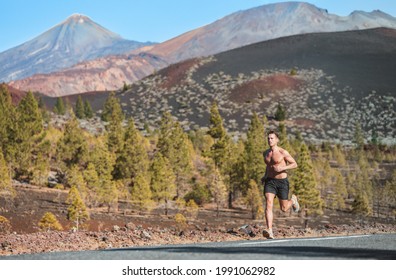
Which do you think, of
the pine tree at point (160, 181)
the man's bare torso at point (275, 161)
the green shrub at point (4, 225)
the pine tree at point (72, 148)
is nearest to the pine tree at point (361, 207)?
the pine tree at point (160, 181)

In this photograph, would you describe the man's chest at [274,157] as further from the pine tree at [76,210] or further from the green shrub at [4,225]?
the pine tree at [76,210]

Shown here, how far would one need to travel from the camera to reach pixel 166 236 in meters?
13.0

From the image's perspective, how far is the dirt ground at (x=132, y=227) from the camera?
11.7 m


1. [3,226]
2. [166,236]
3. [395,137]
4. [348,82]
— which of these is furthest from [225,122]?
[166,236]

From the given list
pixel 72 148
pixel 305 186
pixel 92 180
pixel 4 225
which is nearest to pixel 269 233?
pixel 4 225

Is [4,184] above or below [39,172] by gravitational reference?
below

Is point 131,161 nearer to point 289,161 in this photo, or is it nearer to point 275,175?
point 275,175

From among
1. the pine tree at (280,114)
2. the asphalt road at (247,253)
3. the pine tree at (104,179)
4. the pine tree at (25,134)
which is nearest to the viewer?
the asphalt road at (247,253)

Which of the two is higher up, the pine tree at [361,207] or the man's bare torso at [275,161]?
the man's bare torso at [275,161]

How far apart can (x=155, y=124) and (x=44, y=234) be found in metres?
114

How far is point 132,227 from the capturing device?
50.6 ft

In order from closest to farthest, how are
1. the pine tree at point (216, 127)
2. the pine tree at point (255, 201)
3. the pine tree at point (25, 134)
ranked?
the pine tree at point (25, 134) → the pine tree at point (255, 201) → the pine tree at point (216, 127)

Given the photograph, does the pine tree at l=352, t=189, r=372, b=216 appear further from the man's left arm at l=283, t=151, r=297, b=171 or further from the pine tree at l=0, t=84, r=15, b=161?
the man's left arm at l=283, t=151, r=297, b=171
